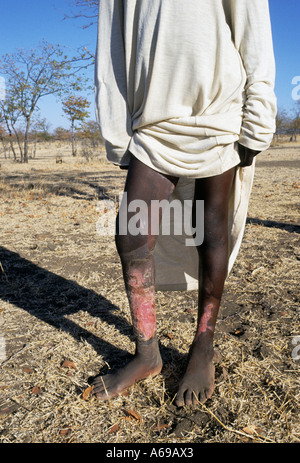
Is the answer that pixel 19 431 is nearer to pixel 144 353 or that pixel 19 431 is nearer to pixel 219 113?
pixel 144 353

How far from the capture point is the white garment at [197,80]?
1186 mm

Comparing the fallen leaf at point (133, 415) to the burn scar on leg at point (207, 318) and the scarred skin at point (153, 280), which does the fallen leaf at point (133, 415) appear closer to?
the scarred skin at point (153, 280)

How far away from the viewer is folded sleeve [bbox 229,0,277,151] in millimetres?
1186

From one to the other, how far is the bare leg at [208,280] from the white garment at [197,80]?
4.1 inches

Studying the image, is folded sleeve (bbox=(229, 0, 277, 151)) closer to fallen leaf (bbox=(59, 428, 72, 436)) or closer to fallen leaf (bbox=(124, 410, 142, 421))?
fallen leaf (bbox=(124, 410, 142, 421))

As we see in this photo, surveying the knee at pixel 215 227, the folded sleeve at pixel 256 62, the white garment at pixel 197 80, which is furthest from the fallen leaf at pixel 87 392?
the folded sleeve at pixel 256 62

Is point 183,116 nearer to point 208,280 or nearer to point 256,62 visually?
point 256,62

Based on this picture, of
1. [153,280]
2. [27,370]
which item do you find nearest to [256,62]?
[153,280]

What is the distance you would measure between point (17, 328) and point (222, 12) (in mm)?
1874

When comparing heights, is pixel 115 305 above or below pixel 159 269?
below

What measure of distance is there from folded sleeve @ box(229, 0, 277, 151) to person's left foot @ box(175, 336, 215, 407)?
83 centimetres

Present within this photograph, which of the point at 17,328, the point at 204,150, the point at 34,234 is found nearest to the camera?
the point at 204,150
